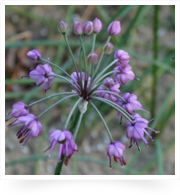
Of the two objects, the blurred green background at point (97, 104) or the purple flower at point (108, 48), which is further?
the blurred green background at point (97, 104)

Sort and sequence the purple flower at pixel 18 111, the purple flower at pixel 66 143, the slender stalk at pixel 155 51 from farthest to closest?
1. the slender stalk at pixel 155 51
2. the purple flower at pixel 18 111
3. the purple flower at pixel 66 143

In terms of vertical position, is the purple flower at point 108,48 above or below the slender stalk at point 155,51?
below

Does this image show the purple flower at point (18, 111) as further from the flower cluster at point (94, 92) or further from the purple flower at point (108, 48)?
the purple flower at point (108, 48)

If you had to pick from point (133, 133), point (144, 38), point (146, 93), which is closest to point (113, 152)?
point (133, 133)

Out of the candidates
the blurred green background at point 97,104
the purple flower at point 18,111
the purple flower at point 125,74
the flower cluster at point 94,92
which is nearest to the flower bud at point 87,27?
the flower cluster at point 94,92

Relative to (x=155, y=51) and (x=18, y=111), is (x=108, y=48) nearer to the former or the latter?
(x=18, y=111)

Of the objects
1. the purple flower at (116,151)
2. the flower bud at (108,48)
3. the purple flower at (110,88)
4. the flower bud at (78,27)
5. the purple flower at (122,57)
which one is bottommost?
the purple flower at (116,151)

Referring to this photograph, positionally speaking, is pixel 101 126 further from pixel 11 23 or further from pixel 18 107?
pixel 18 107

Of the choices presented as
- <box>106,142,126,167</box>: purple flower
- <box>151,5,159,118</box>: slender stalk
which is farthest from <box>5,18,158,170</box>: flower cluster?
<box>151,5,159,118</box>: slender stalk

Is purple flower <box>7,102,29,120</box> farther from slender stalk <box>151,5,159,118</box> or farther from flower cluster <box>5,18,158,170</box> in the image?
slender stalk <box>151,5,159,118</box>
